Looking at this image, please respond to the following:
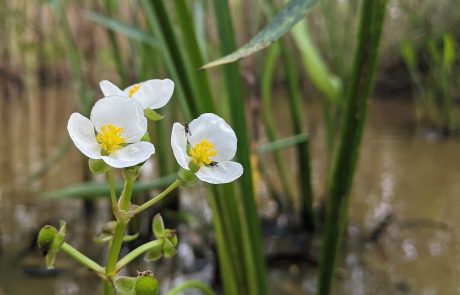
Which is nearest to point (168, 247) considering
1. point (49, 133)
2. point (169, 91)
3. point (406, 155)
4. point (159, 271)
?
point (169, 91)

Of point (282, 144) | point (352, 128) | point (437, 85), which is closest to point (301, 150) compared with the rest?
point (282, 144)

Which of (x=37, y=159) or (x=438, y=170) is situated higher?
(x=37, y=159)

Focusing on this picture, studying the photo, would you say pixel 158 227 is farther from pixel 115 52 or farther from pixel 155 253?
pixel 115 52

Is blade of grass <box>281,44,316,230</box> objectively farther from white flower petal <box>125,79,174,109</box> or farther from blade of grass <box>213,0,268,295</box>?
→ white flower petal <box>125,79,174,109</box>

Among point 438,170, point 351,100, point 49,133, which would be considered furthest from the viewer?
point 49,133

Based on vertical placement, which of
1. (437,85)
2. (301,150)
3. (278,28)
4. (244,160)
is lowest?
(437,85)

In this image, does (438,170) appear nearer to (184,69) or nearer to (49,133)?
(184,69)

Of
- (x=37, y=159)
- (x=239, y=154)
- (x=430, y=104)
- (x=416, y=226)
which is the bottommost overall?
(x=430, y=104)
